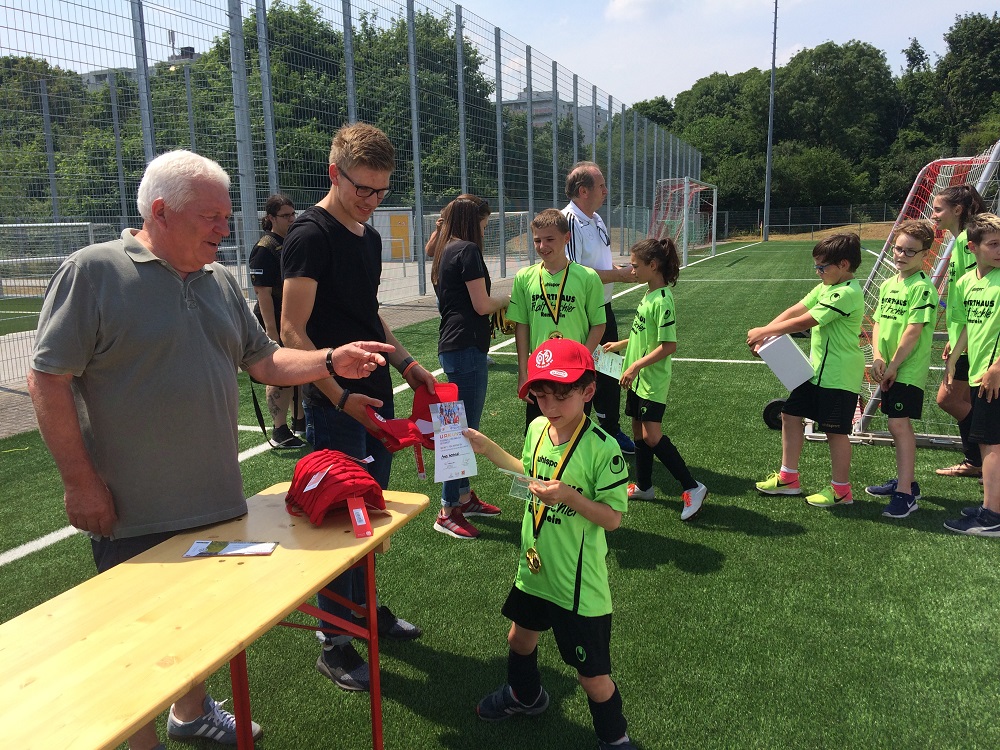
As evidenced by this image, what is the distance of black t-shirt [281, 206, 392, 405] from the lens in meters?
2.78

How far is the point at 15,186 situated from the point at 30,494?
4.54 metres

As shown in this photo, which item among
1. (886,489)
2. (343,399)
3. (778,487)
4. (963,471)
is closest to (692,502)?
(778,487)

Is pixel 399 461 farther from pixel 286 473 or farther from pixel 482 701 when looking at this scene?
pixel 482 701

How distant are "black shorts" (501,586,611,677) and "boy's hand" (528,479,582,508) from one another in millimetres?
436

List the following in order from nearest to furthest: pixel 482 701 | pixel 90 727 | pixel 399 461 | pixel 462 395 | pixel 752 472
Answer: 1. pixel 90 727
2. pixel 482 701
3. pixel 462 395
4. pixel 752 472
5. pixel 399 461

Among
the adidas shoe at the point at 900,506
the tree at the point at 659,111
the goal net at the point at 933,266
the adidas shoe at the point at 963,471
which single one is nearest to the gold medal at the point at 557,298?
the adidas shoe at the point at 900,506

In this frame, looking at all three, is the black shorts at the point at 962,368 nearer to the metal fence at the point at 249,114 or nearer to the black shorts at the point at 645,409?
the black shorts at the point at 645,409

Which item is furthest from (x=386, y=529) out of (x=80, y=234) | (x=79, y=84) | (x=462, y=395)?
(x=80, y=234)

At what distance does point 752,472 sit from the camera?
545cm

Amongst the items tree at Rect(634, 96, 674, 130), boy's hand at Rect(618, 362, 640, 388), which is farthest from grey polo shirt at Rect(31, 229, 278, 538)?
tree at Rect(634, 96, 674, 130)

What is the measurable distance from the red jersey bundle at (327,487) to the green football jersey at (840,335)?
3446 mm

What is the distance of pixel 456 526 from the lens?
4469mm

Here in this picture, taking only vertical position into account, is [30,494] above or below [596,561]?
below

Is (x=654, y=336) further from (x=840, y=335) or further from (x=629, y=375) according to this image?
(x=840, y=335)
